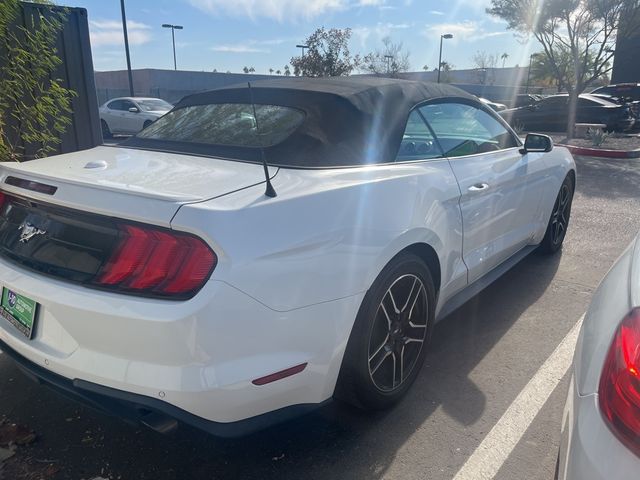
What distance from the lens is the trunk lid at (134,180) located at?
6.40ft

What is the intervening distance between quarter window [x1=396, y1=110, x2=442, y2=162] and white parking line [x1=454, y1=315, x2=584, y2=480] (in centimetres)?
142

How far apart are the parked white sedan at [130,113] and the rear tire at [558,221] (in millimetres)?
13874

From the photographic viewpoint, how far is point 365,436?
8.36ft

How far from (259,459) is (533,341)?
6.57 ft

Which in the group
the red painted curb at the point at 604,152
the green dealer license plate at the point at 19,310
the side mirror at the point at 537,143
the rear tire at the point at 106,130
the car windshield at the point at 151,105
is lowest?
the rear tire at the point at 106,130

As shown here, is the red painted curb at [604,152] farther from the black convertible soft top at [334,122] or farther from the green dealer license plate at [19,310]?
the green dealer license plate at [19,310]

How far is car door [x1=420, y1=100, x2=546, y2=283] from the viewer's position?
10.6 ft

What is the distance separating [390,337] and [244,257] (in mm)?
1088

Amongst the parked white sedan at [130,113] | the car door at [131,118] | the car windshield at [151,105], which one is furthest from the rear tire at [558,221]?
the car windshield at [151,105]

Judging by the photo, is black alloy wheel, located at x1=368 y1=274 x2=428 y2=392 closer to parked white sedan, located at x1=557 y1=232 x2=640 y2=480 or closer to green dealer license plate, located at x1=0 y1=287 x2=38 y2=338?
parked white sedan, located at x1=557 y1=232 x2=640 y2=480

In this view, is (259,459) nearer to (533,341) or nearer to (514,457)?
(514,457)

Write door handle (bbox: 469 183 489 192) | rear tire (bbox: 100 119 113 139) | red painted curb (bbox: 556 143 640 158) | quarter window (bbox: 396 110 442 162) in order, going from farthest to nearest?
rear tire (bbox: 100 119 113 139) < red painted curb (bbox: 556 143 640 158) < door handle (bbox: 469 183 489 192) < quarter window (bbox: 396 110 442 162)

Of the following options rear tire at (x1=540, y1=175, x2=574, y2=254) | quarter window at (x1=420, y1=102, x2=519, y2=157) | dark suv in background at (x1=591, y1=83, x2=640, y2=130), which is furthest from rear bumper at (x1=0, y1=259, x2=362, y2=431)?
dark suv in background at (x1=591, y1=83, x2=640, y2=130)

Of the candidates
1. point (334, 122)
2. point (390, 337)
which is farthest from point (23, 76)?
point (390, 337)
